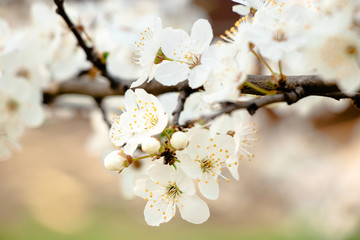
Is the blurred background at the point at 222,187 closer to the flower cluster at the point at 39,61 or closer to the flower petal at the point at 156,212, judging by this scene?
the flower cluster at the point at 39,61

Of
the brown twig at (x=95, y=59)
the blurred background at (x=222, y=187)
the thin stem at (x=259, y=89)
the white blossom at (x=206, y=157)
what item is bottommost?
the white blossom at (x=206, y=157)

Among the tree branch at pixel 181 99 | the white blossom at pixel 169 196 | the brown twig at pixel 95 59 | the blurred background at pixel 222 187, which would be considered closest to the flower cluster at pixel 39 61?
the brown twig at pixel 95 59

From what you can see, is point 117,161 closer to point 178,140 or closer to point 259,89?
point 178,140

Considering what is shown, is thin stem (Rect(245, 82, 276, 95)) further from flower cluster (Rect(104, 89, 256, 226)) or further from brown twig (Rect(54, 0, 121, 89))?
brown twig (Rect(54, 0, 121, 89))

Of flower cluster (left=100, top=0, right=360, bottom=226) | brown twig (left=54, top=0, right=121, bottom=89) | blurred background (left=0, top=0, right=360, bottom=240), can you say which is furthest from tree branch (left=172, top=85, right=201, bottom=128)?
blurred background (left=0, top=0, right=360, bottom=240)

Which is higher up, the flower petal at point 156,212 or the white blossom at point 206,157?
the white blossom at point 206,157

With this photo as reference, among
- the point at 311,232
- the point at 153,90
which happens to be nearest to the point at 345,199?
the point at 311,232
